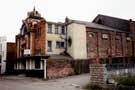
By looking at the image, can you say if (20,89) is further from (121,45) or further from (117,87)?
(121,45)

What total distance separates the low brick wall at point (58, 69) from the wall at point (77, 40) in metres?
2.98

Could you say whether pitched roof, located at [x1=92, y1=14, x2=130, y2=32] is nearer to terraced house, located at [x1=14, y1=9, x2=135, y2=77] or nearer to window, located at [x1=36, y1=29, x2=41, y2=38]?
terraced house, located at [x1=14, y1=9, x2=135, y2=77]

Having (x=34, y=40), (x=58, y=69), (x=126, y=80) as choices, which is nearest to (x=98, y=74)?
(x=126, y=80)

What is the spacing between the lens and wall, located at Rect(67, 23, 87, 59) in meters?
34.1

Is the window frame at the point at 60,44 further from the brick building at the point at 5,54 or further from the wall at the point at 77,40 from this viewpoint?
the brick building at the point at 5,54

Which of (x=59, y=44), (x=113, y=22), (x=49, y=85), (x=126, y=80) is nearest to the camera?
(x=126, y=80)

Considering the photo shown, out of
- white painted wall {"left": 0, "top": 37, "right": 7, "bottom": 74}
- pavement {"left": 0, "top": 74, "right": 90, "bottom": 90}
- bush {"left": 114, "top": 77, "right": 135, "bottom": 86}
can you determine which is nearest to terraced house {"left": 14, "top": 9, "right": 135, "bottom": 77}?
pavement {"left": 0, "top": 74, "right": 90, "bottom": 90}

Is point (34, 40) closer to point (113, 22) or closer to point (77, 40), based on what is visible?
point (77, 40)

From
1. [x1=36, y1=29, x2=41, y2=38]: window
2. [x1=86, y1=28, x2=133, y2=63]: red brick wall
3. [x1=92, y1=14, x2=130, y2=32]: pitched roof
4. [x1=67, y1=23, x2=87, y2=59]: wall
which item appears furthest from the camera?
[x1=92, y1=14, x2=130, y2=32]: pitched roof

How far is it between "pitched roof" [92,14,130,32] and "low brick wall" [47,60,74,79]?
17584 millimetres

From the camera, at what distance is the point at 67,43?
35562mm

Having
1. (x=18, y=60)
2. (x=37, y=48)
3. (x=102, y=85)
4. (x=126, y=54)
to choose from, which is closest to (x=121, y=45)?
(x=126, y=54)

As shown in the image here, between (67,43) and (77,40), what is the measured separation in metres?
2.04

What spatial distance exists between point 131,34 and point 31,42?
20003mm
